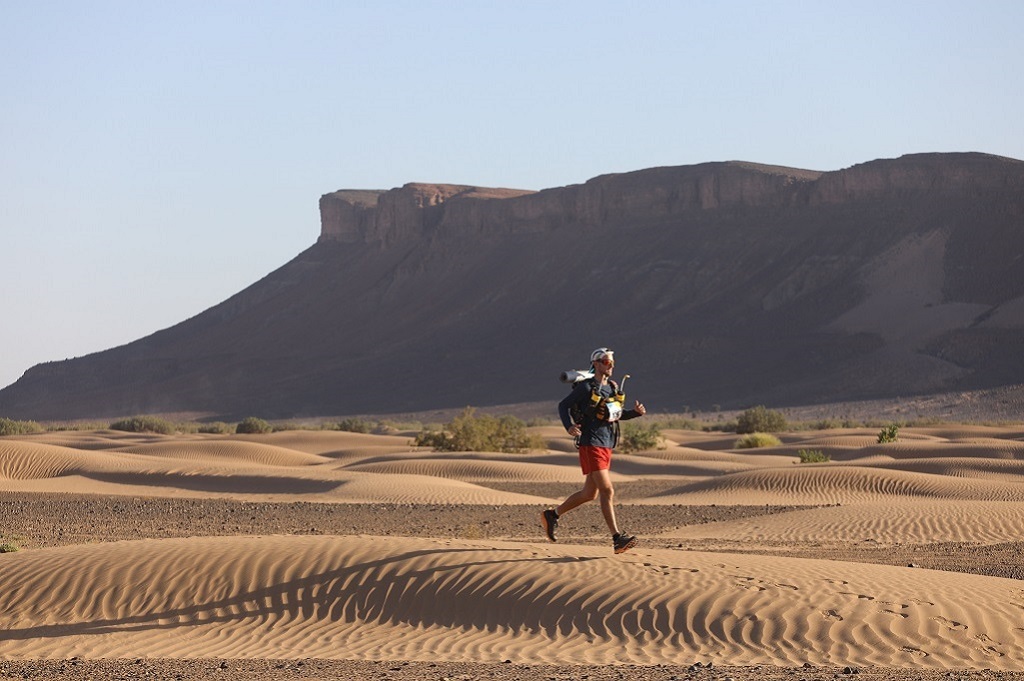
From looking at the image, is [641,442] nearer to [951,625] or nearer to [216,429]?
[216,429]

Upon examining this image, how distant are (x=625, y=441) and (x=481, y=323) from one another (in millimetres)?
66218

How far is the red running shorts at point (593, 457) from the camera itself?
37.5 ft

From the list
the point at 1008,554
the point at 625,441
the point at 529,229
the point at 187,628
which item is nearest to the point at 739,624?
the point at 187,628

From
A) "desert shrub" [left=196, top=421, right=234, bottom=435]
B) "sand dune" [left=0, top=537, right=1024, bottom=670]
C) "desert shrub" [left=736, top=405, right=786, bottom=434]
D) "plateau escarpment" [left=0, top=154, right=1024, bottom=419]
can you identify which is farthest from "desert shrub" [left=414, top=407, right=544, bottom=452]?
"plateau escarpment" [left=0, top=154, right=1024, bottom=419]

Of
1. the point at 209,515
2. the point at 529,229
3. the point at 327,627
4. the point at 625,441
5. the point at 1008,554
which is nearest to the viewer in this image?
the point at 327,627

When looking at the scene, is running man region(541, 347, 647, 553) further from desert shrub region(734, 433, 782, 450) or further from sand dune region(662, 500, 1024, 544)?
desert shrub region(734, 433, 782, 450)

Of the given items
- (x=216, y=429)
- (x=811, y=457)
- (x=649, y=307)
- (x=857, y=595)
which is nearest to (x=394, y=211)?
(x=649, y=307)

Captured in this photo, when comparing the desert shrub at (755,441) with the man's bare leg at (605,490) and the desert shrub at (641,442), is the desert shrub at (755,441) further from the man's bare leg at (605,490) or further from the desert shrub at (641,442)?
the man's bare leg at (605,490)

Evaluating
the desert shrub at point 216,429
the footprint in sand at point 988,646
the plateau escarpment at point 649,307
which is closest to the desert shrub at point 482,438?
the desert shrub at point 216,429

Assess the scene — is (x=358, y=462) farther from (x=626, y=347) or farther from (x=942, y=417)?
(x=626, y=347)

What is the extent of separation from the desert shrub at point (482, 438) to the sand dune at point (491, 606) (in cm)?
2533

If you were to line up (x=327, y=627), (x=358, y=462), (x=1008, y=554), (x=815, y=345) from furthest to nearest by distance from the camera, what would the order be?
(x=815, y=345), (x=358, y=462), (x=1008, y=554), (x=327, y=627)

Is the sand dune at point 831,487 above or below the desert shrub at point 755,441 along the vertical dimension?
below

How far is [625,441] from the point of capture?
38.9m
